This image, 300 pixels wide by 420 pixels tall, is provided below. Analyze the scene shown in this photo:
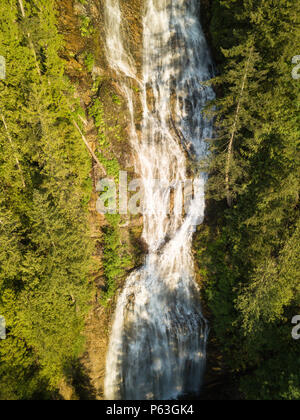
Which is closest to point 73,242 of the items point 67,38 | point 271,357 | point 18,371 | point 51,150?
point 51,150

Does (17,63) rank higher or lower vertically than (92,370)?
higher

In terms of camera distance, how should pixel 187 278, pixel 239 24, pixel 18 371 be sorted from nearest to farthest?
pixel 18 371 → pixel 239 24 → pixel 187 278

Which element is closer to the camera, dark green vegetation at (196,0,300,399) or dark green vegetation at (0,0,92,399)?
dark green vegetation at (0,0,92,399)

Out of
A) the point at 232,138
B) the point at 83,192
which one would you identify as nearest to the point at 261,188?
the point at 232,138

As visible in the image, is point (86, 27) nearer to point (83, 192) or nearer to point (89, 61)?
point (89, 61)

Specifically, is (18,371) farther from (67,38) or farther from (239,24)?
(239,24)

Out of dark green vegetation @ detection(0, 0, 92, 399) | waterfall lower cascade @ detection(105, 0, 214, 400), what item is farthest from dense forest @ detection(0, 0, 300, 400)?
waterfall lower cascade @ detection(105, 0, 214, 400)

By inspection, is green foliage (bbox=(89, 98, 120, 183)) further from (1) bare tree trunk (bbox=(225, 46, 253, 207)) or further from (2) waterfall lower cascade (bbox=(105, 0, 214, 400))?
(1) bare tree trunk (bbox=(225, 46, 253, 207))
